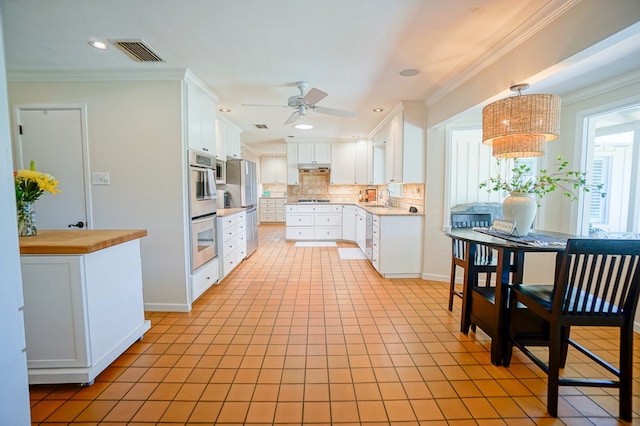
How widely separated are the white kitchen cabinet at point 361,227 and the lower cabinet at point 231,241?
6.95 ft

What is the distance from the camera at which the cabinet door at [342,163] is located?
21.6 ft

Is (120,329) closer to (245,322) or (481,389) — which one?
(245,322)

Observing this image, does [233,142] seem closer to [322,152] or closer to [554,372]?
[322,152]

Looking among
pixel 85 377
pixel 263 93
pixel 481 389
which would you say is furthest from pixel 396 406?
pixel 263 93

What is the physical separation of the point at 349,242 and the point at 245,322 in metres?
4.03

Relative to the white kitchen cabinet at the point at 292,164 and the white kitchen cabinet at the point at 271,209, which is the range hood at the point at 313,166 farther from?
the white kitchen cabinet at the point at 271,209

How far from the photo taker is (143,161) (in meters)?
2.80

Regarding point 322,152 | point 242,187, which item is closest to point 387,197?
point 322,152

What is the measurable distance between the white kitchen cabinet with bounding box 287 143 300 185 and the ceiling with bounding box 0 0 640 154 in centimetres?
332

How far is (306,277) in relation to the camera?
3.96m

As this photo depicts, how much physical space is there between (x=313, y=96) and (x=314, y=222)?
12.4 ft

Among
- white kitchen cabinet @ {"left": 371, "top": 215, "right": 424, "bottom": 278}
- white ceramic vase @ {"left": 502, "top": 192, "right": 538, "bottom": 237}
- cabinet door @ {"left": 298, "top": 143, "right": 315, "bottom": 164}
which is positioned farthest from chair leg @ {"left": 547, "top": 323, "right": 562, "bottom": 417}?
cabinet door @ {"left": 298, "top": 143, "right": 315, "bottom": 164}

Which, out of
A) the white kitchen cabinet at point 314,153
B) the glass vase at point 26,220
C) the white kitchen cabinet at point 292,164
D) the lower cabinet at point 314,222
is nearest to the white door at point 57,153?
the glass vase at point 26,220

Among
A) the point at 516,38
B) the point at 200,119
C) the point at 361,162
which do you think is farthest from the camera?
the point at 361,162
